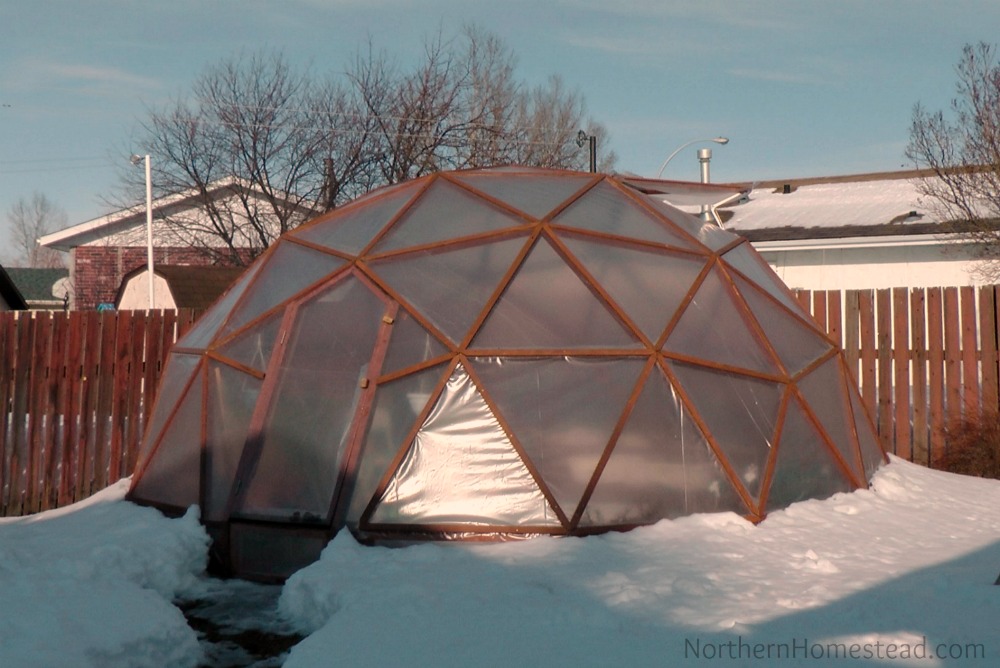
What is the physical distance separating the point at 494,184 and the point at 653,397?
2.60m

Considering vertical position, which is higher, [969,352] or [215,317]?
[215,317]

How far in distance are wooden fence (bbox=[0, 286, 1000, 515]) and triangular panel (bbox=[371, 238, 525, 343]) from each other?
14.9ft

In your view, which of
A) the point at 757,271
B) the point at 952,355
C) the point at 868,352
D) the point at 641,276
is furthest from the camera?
the point at 868,352

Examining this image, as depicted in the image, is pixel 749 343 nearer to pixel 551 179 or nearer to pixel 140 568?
pixel 551 179

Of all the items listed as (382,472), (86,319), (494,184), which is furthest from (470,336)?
(86,319)

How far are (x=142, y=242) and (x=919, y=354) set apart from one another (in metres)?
26.3

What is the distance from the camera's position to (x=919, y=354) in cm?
1103

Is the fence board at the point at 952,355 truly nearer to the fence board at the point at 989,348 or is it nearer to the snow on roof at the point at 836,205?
the fence board at the point at 989,348

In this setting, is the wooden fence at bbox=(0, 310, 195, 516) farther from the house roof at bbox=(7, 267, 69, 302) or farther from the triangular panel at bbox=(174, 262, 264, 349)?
the house roof at bbox=(7, 267, 69, 302)

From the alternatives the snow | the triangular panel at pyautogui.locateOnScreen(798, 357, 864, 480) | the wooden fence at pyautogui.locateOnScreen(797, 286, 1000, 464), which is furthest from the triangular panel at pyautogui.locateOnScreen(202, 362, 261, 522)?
the snow

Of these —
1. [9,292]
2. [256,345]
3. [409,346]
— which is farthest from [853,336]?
[9,292]

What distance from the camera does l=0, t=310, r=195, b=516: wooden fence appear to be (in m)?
10.9

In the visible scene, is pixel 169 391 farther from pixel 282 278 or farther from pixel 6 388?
pixel 6 388

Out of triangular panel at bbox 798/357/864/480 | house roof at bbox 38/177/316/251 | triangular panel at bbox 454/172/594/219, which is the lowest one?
triangular panel at bbox 798/357/864/480
